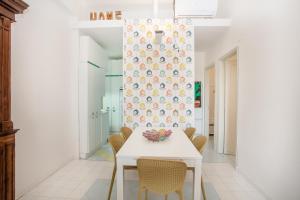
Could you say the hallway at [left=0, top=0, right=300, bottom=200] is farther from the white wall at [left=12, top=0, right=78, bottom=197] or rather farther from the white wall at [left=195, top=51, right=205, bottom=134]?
the white wall at [left=195, top=51, right=205, bottom=134]

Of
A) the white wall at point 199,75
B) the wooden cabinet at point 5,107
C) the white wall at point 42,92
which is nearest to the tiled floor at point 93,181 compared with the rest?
the white wall at point 42,92

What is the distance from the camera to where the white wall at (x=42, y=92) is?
7.97ft

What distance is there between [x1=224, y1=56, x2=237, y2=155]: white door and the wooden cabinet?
383cm

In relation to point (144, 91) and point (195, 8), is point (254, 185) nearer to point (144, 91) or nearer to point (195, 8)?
point (144, 91)

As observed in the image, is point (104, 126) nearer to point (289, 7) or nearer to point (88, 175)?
point (88, 175)

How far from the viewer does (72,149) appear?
12.7 ft

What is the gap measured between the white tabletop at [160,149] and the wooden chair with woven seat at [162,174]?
0.58 ft

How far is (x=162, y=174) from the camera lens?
1.66 metres

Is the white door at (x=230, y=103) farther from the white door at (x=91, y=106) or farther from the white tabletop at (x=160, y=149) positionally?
the white door at (x=91, y=106)

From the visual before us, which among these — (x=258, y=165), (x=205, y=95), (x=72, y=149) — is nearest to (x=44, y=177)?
(x=72, y=149)

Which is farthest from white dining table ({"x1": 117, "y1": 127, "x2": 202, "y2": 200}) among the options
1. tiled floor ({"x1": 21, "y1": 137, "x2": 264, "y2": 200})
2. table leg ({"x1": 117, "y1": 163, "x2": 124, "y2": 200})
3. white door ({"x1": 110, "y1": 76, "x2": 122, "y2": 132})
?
white door ({"x1": 110, "y1": 76, "x2": 122, "y2": 132})

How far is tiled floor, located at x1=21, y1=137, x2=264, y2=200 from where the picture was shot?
251 centimetres

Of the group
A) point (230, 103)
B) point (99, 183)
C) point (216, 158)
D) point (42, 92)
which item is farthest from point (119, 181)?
point (230, 103)

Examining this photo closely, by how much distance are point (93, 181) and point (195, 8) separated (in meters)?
3.51
